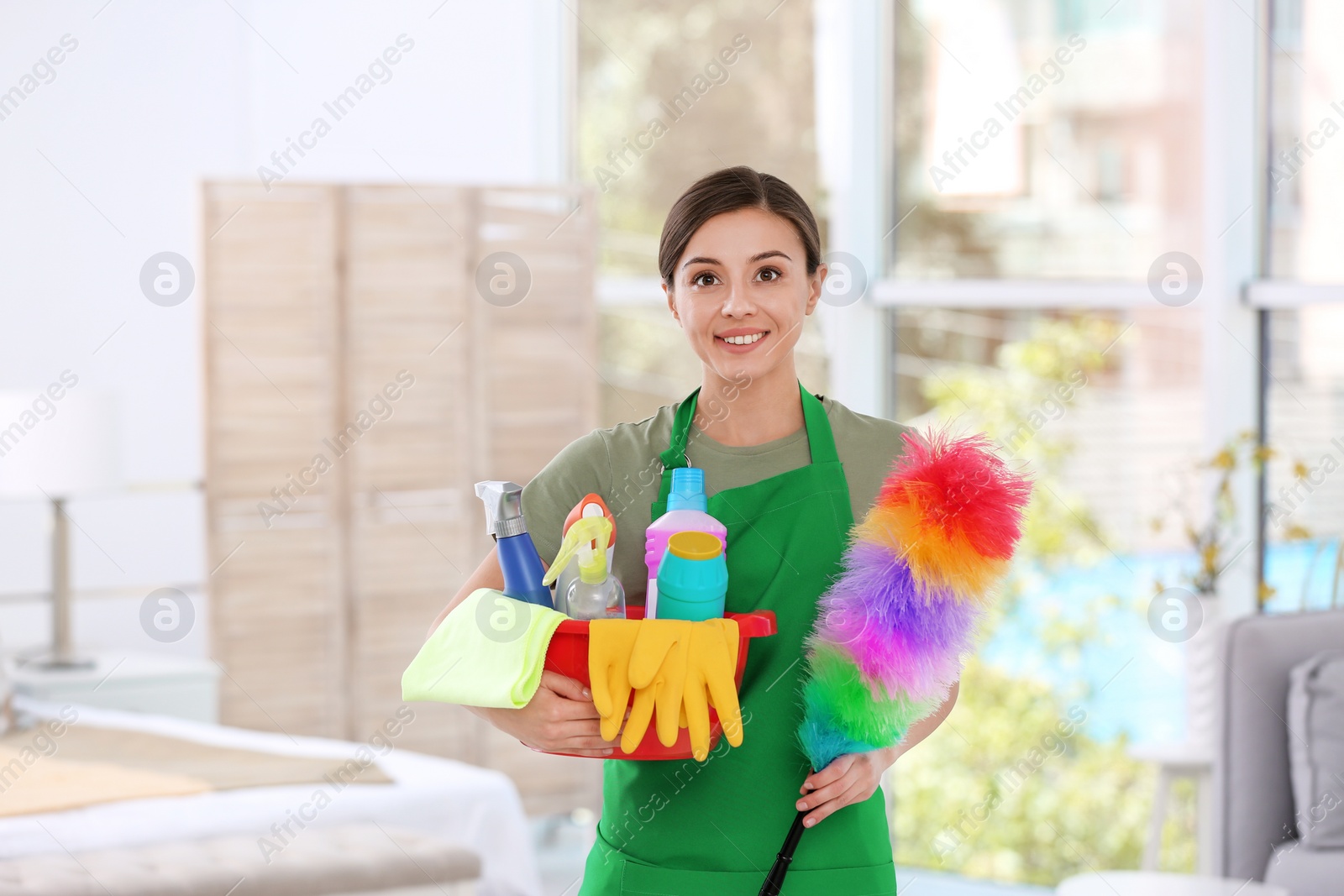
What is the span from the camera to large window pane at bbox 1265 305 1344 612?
3043 mm

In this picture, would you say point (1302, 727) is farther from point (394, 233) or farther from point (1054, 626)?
point (394, 233)

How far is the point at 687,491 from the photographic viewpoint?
1187 millimetres

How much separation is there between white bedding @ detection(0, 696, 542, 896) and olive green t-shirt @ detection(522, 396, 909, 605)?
168cm

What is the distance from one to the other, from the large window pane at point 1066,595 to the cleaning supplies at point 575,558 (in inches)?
96.2

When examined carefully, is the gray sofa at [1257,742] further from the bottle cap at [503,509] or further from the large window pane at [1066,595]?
the bottle cap at [503,509]

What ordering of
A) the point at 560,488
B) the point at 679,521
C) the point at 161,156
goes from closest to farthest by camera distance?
the point at 679,521
the point at 560,488
the point at 161,156

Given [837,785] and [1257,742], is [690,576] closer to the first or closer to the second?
[837,785]

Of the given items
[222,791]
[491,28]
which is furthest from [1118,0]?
[222,791]

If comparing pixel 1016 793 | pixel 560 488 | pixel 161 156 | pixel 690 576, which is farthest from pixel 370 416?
pixel 690 576

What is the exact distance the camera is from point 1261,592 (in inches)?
116

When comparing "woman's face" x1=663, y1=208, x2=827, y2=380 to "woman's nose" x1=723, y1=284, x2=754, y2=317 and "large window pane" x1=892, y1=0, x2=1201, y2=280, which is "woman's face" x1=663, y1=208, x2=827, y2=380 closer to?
"woman's nose" x1=723, y1=284, x2=754, y2=317

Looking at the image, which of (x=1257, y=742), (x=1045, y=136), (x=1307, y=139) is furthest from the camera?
(x=1045, y=136)

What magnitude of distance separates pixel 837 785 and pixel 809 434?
328 mm

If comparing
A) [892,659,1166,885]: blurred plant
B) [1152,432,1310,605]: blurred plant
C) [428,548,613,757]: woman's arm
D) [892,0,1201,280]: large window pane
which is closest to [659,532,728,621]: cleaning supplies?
[428,548,613,757]: woman's arm
